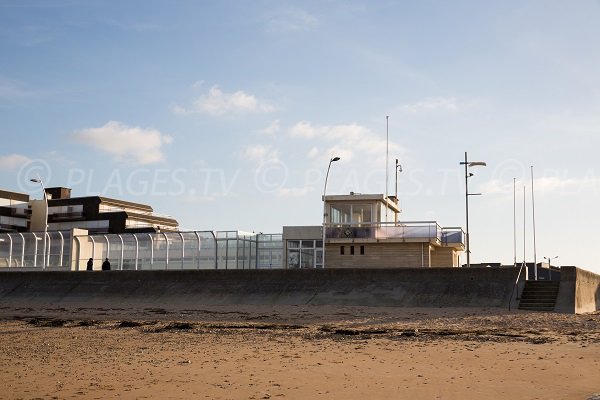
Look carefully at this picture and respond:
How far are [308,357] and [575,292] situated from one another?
16.2 meters

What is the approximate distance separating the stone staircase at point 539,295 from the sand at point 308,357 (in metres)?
2.02

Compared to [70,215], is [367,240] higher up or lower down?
lower down

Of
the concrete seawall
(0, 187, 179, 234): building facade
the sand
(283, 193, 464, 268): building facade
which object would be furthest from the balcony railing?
(0, 187, 179, 234): building facade

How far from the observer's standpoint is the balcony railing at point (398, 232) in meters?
38.4

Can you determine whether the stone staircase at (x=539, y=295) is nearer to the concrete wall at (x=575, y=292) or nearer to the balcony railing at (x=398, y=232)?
the concrete wall at (x=575, y=292)

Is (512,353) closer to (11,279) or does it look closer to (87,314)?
(87,314)

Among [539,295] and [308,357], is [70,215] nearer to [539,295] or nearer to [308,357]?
[539,295]

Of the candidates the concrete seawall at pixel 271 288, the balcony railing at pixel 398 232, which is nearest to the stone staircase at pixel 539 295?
the concrete seawall at pixel 271 288

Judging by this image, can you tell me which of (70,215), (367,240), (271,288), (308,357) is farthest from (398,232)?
(70,215)

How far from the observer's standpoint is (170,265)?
1706 inches

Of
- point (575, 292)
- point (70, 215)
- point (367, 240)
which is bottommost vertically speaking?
point (575, 292)

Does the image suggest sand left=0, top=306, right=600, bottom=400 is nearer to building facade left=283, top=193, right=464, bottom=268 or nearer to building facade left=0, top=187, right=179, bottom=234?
building facade left=283, top=193, right=464, bottom=268

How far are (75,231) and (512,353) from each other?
37441 mm

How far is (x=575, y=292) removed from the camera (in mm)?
27156
